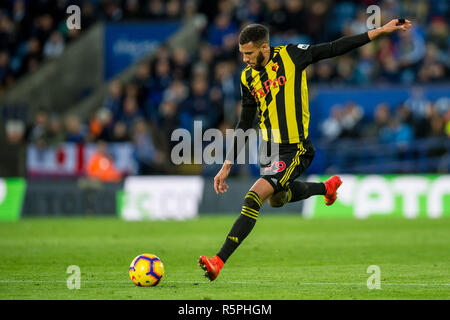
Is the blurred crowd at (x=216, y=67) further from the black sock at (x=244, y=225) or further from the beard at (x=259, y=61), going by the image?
the black sock at (x=244, y=225)

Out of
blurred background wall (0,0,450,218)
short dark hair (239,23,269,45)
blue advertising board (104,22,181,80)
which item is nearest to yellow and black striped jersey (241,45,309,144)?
short dark hair (239,23,269,45)

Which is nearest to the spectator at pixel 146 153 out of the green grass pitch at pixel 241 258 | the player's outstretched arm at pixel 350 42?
the green grass pitch at pixel 241 258

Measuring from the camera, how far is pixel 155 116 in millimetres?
22844

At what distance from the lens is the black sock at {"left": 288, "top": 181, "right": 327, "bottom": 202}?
31.8 ft

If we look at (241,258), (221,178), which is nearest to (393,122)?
(241,258)

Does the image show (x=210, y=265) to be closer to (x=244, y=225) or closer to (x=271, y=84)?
(x=244, y=225)

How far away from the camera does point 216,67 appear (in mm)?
22281

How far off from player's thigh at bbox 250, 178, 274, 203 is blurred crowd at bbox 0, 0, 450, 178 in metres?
11.9

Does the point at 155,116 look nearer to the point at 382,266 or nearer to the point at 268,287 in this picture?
the point at 382,266

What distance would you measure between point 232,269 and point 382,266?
1.83 metres

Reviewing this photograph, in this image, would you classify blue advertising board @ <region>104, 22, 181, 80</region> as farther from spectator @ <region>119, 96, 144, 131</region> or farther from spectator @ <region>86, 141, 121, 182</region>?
spectator @ <region>86, 141, 121, 182</region>

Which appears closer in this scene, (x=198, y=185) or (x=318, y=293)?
(x=318, y=293)

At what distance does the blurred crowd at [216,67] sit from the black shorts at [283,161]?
1136 centimetres
